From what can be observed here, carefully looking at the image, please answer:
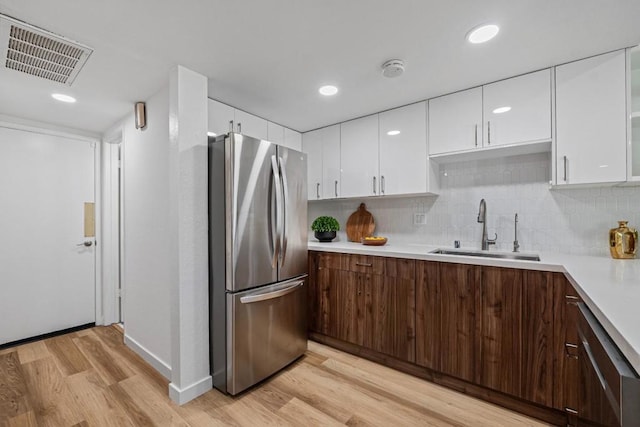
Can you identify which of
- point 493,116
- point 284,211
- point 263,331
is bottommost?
point 263,331

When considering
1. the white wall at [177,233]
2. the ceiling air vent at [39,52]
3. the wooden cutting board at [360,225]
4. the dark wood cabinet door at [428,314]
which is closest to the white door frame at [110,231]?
the white wall at [177,233]

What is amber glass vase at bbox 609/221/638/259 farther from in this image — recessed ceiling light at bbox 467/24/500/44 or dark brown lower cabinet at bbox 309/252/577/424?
recessed ceiling light at bbox 467/24/500/44

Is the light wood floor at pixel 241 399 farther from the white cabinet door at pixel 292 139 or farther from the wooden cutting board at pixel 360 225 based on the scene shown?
the white cabinet door at pixel 292 139

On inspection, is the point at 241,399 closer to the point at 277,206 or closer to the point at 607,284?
A: the point at 277,206

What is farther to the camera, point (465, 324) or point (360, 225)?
point (360, 225)

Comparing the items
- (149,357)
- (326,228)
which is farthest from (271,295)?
(149,357)

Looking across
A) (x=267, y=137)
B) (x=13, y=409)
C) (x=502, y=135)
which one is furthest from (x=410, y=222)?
(x=13, y=409)

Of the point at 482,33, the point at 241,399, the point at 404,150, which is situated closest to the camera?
the point at 482,33

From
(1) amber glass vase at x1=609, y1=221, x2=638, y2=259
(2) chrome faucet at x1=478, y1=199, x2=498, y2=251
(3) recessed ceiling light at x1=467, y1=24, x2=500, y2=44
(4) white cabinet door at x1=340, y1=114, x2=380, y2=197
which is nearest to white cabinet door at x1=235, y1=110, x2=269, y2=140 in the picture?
(4) white cabinet door at x1=340, y1=114, x2=380, y2=197

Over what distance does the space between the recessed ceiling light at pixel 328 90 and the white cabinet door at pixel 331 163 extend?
755 mm

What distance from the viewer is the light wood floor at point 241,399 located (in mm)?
1668

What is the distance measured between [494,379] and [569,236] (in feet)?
4.00

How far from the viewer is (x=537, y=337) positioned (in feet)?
5.41

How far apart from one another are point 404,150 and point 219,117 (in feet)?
5.63
